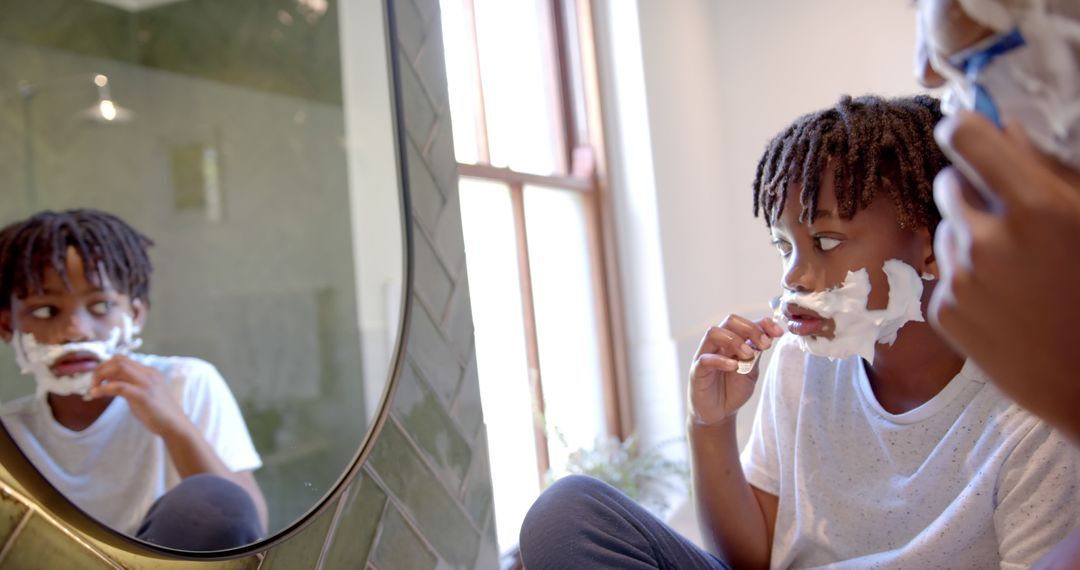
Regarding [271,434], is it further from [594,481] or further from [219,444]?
[594,481]

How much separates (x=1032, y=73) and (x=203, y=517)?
0.61m

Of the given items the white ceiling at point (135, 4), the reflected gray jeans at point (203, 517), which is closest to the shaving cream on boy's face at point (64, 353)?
the reflected gray jeans at point (203, 517)

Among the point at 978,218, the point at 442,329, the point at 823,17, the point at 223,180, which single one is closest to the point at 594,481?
the point at 442,329

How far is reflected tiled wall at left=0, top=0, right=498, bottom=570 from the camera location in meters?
0.85

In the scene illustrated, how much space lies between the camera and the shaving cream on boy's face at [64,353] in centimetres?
54

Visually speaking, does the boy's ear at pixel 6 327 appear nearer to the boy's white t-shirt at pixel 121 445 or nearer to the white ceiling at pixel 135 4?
the boy's white t-shirt at pixel 121 445

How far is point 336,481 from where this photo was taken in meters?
0.81

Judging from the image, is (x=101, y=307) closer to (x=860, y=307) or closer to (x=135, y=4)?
(x=135, y=4)

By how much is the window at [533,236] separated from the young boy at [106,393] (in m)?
0.87

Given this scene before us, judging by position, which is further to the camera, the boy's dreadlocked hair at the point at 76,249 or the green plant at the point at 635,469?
the green plant at the point at 635,469

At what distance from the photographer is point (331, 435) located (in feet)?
2.66

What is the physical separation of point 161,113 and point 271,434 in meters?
0.28

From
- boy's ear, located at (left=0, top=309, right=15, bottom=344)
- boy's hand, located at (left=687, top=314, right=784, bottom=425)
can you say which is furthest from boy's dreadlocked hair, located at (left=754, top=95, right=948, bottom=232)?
boy's ear, located at (left=0, top=309, right=15, bottom=344)

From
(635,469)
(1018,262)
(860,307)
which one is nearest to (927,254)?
(860,307)
